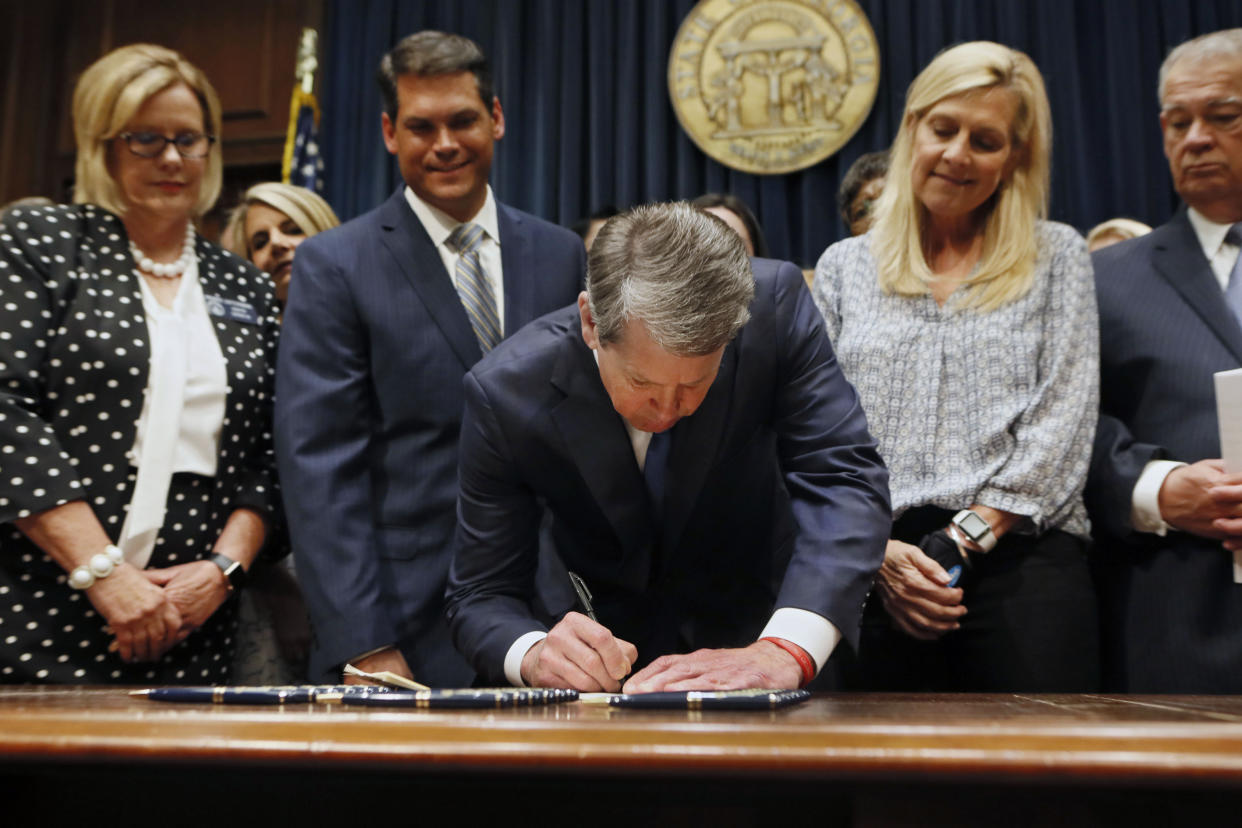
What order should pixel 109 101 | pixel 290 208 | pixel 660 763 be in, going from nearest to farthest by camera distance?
pixel 660 763 → pixel 109 101 → pixel 290 208

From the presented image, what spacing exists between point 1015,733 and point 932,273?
1.38 m

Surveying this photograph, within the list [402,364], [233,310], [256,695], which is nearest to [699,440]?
[402,364]

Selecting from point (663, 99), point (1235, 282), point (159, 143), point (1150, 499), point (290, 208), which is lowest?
point (1150, 499)

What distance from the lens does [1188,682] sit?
185cm

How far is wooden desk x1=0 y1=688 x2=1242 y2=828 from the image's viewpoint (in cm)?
81

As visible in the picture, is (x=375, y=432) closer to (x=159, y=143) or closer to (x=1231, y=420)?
(x=159, y=143)

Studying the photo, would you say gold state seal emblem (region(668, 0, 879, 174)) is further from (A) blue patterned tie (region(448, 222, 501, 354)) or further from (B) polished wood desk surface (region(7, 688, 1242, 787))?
(B) polished wood desk surface (region(7, 688, 1242, 787))

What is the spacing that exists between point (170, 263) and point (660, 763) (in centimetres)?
178

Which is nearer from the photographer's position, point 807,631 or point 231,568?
point 807,631

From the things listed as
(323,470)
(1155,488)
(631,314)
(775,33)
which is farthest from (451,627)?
(775,33)

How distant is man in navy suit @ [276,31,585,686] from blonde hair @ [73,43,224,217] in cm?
41

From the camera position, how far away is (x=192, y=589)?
1983 mm

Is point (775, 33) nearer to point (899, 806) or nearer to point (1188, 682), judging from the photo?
point (1188, 682)

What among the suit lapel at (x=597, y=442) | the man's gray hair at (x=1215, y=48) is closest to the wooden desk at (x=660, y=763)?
the suit lapel at (x=597, y=442)
